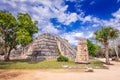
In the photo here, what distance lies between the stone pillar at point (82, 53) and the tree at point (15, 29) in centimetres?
1008

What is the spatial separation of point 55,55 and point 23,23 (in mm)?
14734

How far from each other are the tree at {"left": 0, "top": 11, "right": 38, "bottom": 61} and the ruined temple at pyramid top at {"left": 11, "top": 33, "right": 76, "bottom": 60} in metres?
8.02

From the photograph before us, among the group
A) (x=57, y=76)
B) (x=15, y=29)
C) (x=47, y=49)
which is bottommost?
(x=57, y=76)

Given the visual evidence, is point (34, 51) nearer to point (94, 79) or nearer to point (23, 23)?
point (23, 23)

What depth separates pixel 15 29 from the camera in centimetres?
3562

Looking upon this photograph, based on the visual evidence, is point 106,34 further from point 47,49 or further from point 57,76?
point 57,76

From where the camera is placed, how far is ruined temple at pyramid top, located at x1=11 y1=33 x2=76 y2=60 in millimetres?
43312

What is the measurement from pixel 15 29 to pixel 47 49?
11825 mm

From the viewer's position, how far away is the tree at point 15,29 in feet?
108

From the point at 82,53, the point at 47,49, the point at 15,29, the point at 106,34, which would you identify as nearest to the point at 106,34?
the point at 106,34

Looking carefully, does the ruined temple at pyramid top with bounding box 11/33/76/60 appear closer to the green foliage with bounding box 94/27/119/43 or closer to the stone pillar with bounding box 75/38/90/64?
the stone pillar with bounding box 75/38/90/64

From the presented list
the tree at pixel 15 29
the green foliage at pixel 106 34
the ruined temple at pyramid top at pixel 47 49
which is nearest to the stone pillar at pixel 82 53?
the green foliage at pixel 106 34

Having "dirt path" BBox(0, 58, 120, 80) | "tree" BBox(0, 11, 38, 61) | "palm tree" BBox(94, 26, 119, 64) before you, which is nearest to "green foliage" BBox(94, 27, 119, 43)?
"palm tree" BBox(94, 26, 119, 64)

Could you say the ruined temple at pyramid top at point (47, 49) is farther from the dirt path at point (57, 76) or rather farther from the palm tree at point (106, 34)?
the dirt path at point (57, 76)
